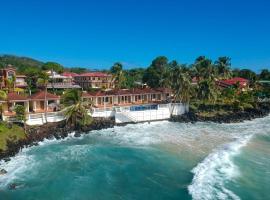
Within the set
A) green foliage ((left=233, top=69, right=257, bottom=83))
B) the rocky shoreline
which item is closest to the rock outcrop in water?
the rocky shoreline

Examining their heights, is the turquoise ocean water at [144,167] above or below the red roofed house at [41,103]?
below

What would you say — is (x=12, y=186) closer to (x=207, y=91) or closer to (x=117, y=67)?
(x=207, y=91)

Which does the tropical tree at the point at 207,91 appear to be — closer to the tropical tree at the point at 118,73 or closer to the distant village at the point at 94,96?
the distant village at the point at 94,96

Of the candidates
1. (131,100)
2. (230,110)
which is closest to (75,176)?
(131,100)

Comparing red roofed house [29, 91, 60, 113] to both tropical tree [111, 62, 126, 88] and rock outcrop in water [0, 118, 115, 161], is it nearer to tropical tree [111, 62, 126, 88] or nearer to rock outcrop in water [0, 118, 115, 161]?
rock outcrop in water [0, 118, 115, 161]

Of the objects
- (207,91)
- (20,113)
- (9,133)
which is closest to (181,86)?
(207,91)

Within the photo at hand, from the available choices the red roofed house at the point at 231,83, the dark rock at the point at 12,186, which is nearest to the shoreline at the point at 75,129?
the dark rock at the point at 12,186
